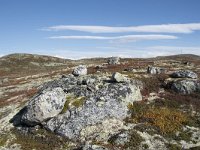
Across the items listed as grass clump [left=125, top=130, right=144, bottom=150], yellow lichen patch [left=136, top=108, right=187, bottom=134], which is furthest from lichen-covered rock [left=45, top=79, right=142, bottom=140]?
grass clump [left=125, top=130, right=144, bottom=150]

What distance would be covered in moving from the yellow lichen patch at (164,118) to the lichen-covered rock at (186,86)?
6.10m

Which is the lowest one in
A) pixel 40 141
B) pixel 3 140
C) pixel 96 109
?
pixel 3 140

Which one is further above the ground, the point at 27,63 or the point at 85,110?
the point at 85,110

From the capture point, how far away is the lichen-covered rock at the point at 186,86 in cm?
4734

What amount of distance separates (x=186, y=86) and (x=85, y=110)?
1586 centimetres

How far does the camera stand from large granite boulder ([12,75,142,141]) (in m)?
38.5

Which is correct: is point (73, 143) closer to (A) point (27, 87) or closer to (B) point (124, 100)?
(B) point (124, 100)

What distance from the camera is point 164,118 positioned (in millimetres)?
39875

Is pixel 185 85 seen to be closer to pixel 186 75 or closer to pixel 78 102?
pixel 186 75

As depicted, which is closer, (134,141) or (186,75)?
(134,141)

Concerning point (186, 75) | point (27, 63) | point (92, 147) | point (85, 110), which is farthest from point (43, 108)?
point (27, 63)

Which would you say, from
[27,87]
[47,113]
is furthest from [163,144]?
[27,87]

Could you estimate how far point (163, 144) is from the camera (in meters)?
35.5

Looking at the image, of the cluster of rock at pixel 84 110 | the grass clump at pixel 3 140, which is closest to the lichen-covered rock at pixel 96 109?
the cluster of rock at pixel 84 110
